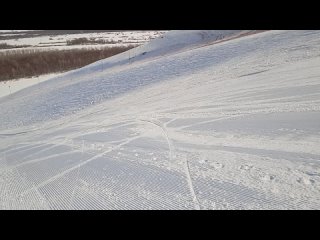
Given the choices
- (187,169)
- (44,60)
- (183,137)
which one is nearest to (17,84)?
(44,60)

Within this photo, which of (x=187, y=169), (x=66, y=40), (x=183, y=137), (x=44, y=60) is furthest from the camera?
(x=66, y=40)

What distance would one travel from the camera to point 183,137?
6242 millimetres

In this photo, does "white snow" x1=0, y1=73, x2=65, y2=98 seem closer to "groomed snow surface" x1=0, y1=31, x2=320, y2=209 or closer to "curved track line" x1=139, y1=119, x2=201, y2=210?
"groomed snow surface" x1=0, y1=31, x2=320, y2=209

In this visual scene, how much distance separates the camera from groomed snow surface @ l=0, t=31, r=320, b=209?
Answer: 425 cm

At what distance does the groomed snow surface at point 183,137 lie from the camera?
4250mm

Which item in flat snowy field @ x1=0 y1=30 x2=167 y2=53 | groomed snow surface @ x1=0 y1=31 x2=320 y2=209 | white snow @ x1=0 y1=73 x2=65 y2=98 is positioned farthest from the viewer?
flat snowy field @ x1=0 y1=30 x2=167 y2=53

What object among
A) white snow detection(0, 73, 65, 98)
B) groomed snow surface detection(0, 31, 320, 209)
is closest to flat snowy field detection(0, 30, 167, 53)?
white snow detection(0, 73, 65, 98)

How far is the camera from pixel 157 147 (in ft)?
19.4

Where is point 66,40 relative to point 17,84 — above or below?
above

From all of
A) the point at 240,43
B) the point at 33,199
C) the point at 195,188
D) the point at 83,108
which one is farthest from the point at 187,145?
the point at 240,43

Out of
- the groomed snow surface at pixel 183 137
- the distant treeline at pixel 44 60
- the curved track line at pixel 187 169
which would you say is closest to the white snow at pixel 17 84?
the distant treeline at pixel 44 60

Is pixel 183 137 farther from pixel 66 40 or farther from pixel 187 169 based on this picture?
pixel 66 40

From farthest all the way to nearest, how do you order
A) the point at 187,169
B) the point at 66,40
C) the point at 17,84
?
the point at 66,40
the point at 17,84
the point at 187,169

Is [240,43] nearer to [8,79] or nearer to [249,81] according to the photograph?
[249,81]
